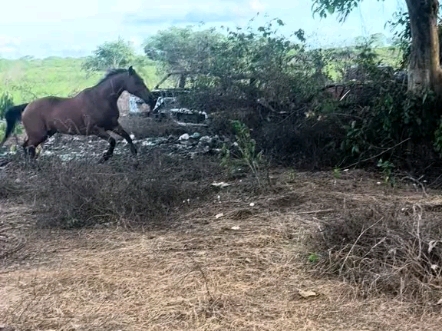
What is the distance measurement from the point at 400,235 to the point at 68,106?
6589 mm

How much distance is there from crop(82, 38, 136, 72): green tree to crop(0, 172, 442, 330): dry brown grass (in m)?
9.47

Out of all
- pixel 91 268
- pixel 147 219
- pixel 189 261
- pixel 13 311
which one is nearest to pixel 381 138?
pixel 147 219

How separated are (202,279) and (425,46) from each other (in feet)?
17.2

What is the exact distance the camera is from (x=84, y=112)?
31.9 ft

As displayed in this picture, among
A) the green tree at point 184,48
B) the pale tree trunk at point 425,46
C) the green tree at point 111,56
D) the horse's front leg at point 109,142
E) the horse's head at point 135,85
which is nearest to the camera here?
the pale tree trunk at point 425,46

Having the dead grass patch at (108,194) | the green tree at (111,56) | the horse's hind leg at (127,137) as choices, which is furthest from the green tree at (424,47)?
the green tree at (111,56)

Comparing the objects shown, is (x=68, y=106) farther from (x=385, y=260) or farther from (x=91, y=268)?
(x=385, y=260)

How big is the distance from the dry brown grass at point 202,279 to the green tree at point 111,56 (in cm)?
947

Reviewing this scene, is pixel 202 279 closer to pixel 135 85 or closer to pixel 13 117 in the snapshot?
pixel 135 85

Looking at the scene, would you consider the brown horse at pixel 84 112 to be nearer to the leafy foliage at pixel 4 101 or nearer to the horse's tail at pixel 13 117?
the horse's tail at pixel 13 117

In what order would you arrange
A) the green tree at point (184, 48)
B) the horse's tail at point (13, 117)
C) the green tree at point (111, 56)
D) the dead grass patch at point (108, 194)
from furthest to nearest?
the green tree at point (111, 56)
the green tree at point (184, 48)
the horse's tail at point (13, 117)
the dead grass patch at point (108, 194)

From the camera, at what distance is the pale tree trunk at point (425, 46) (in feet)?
26.8

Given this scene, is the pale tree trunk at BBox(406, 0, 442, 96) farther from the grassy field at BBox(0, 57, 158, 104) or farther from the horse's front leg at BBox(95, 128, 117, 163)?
the grassy field at BBox(0, 57, 158, 104)

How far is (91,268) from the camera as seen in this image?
16.8ft
